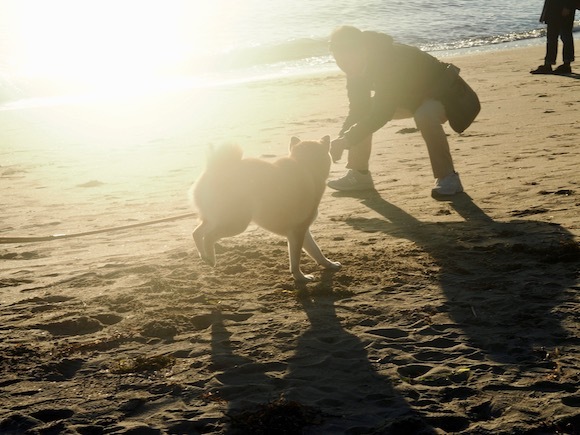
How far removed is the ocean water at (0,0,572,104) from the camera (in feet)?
66.5

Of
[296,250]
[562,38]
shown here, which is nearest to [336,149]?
[296,250]

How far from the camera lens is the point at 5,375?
389 centimetres

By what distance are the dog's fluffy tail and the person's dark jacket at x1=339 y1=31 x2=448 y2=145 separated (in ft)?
6.78

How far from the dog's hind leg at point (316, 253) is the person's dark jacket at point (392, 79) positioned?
158 cm

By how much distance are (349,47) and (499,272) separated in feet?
8.75

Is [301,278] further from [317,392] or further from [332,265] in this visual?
[317,392]

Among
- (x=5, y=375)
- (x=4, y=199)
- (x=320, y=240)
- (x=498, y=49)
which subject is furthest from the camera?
(x=498, y=49)

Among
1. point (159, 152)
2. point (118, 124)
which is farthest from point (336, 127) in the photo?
point (118, 124)

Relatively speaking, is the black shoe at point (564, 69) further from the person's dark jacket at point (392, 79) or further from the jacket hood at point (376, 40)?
the jacket hood at point (376, 40)

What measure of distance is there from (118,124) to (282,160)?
27.0ft

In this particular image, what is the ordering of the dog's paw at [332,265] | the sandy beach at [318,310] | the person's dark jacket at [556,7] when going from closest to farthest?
the sandy beach at [318,310], the dog's paw at [332,265], the person's dark jacket at [556,7]

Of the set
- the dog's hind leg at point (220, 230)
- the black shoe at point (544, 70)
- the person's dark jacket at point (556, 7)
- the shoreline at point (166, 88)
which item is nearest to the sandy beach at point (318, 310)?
the dog's hind leg at point (220, 230)

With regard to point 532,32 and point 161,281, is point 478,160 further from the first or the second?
point 532,32

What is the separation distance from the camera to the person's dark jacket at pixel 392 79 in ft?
22.6
